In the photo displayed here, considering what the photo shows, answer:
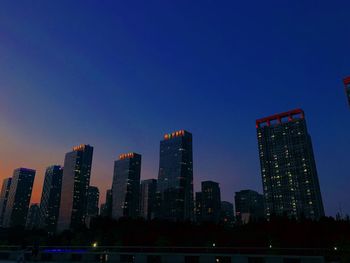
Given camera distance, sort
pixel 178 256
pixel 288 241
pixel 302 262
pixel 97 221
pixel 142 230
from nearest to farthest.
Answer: pixel 302 262 → pixel 178 256 → pixel 288 241 → pixel 142 230 → pixel 97 221

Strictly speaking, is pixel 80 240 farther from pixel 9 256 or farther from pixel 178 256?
pixel 178 256

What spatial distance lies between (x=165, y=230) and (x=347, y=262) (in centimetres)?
10355

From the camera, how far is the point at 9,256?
4006 centimetres

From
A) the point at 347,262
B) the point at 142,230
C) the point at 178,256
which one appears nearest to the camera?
the point at 347,262

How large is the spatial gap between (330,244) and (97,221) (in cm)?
9978

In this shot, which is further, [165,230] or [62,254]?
[165,230]

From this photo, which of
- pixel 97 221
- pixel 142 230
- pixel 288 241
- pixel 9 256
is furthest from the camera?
pixel 97 221

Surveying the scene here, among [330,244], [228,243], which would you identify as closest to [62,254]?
[228,243]

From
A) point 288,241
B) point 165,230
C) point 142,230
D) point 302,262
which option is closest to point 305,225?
point 288,241

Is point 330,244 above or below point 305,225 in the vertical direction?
below

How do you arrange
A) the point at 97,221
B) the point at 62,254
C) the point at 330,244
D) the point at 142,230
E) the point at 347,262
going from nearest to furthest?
the point at 347,262, the point at 62,254, the point at 330,244, the point at 142,230, the point at 97,221

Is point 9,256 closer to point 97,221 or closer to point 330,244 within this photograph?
point 330,244

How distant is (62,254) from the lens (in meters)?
35.8

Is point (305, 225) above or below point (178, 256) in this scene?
above
